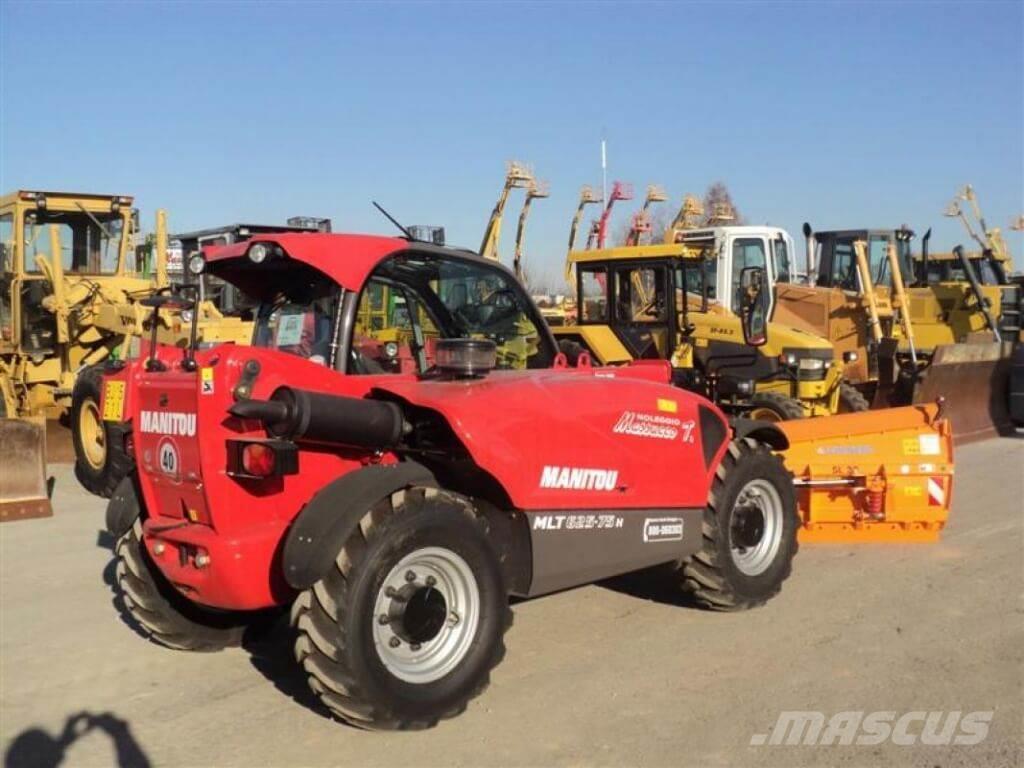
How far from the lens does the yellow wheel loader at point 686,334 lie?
400 inches

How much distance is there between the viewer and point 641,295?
34.4ft

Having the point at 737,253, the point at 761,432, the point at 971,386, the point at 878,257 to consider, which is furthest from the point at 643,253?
the point at 878,257

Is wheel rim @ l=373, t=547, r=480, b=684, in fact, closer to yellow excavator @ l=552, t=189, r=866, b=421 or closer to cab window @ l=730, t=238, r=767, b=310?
yellow excavator @ l=552, t=189, r=866, b=421

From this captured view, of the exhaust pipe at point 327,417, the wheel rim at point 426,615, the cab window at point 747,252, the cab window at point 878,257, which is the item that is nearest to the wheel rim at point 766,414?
the cab window at point 747,252

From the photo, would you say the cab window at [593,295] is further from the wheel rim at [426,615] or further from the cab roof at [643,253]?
the wheel rim at [426,615]

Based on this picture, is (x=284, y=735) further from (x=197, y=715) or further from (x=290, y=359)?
(x=290, y=359)

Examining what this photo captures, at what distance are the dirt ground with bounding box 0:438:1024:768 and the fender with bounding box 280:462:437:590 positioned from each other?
2.48 feet

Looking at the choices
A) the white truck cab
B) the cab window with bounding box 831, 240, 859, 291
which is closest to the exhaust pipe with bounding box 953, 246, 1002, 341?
the cab window with bounding box 831, 240, 859, 291

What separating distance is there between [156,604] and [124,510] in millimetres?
498

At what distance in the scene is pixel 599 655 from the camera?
4852 millimetres

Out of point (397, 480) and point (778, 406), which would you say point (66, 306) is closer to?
point (778, 406)

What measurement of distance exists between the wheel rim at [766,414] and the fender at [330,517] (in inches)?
237

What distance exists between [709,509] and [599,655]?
3.47 feet

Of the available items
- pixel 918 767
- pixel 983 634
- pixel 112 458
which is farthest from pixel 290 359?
pixel 112 458
